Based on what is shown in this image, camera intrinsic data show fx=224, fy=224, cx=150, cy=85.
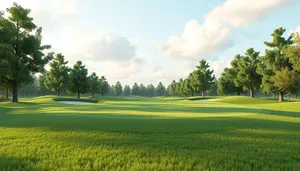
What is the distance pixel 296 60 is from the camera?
32.9 metres

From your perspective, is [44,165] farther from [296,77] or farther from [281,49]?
[281,49]

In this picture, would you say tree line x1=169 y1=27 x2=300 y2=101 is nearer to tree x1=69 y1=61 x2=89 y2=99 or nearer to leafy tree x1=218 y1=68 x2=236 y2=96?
leafy tree x1=218 y1=68 x2=236 y2=96

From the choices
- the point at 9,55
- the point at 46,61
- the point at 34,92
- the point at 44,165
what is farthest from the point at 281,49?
the point at 34,92

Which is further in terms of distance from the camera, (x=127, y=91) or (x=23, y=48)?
(x=127, y=91)

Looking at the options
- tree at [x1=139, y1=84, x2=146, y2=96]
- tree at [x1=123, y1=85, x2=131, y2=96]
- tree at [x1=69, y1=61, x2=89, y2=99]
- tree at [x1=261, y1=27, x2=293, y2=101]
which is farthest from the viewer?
tree at [x1=123, y1=85, x2=131, y2=96]

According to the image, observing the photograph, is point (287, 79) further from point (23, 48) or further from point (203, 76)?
point (23, 48)

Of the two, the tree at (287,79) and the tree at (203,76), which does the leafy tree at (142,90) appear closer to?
the tree at (203,76)

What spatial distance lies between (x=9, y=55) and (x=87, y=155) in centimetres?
2726

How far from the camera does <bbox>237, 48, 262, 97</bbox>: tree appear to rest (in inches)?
2431

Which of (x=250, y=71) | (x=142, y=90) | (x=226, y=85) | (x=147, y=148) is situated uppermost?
(x=250, y=71)

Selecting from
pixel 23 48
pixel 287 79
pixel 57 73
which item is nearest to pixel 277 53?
pixel 287 79

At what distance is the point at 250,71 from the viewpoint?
203 ft

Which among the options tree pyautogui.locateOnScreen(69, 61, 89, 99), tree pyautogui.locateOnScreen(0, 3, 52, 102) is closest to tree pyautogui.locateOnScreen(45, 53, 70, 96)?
tree pyautogui.locateOnScreen(69, 61, 89, 99)

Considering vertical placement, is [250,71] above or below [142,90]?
above
